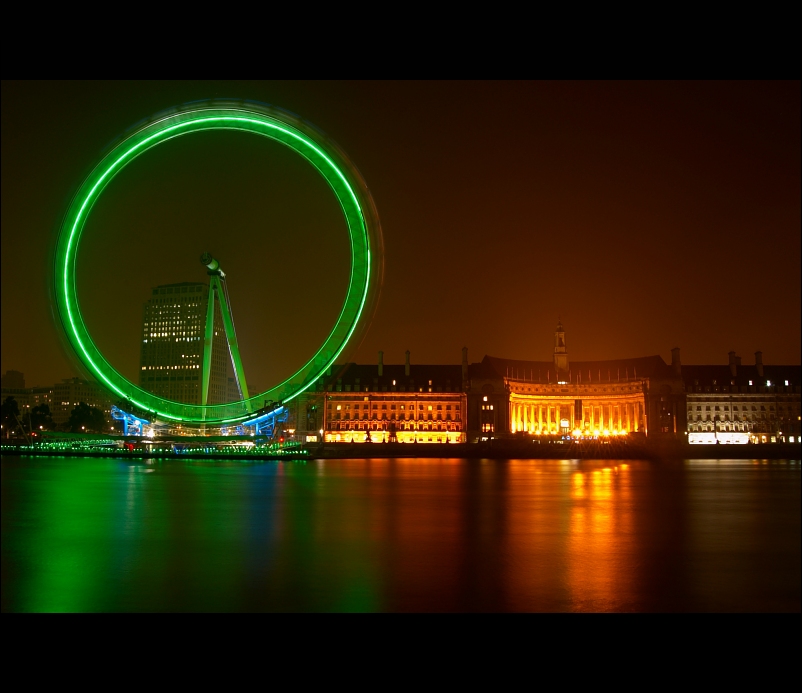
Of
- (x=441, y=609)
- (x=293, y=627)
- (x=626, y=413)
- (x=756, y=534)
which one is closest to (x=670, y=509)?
(x=756, y=534)

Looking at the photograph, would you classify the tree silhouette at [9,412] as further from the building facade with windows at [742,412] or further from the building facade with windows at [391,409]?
the building facade with windows at [742,412]

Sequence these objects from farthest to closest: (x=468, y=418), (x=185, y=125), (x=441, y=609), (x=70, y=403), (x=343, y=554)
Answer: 1. (x=70, y=403)
2. (x=468, y=418)
3. (x=185, y=125)
4. (x=343, y=554)
5. (x=441, y=609)

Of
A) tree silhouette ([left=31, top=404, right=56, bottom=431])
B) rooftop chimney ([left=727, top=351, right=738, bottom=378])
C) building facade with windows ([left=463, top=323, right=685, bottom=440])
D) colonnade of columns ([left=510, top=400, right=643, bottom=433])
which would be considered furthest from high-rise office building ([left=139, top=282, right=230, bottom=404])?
rooftop chimney ([left=727, top=351, right=738, bottom=378])

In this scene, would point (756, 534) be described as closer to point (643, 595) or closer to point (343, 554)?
point (643, 595)

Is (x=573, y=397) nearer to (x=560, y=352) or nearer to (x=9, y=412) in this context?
(x=560, y=352)

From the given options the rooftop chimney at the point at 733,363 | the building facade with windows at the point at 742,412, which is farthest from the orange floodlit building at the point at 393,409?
the rooftop chimney at the point at 733,363

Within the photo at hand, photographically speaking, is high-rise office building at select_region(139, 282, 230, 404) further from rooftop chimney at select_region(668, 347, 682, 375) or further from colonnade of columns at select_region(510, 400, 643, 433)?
rooftop chimney at select_region(668, 347, 682, 375)

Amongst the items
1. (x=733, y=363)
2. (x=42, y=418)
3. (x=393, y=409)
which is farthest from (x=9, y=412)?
(x=733, y=363)
